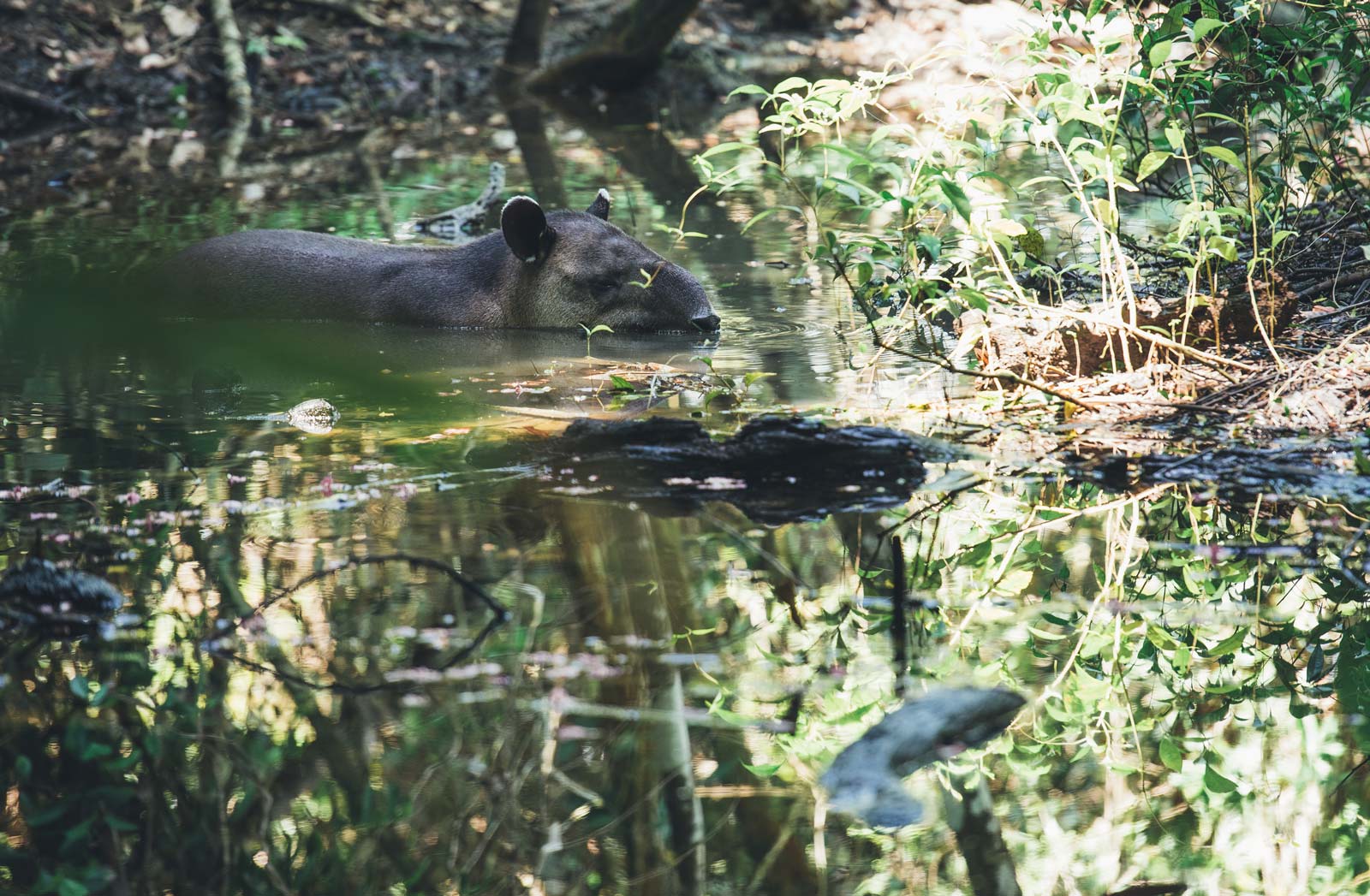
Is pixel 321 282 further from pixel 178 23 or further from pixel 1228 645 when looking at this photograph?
pixel 178 23

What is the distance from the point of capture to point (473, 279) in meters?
8.96

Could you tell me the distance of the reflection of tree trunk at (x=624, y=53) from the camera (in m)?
19.3

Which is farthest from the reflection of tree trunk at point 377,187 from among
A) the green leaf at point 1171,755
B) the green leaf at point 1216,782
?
the green leaf at point 1216,782

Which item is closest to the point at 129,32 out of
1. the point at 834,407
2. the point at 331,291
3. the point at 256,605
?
the point at 331,291

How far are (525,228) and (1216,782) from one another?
600cm

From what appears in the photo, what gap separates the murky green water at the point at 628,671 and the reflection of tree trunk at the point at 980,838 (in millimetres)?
25

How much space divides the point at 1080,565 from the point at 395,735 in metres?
2.11

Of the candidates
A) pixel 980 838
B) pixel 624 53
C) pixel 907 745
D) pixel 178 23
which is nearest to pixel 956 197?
pixel 907 745

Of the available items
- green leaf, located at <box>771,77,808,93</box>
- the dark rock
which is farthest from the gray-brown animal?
the dark rock

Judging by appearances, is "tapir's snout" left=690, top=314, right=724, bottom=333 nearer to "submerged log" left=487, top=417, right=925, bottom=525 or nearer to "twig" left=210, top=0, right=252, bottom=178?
"submerged log" left=487, top=417, right=925, bottom=525

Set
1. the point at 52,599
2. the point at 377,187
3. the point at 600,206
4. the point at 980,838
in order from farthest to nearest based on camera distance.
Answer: the point at 377,187 → the point at 600,206 → the point at 52,599 → the point at 980,838

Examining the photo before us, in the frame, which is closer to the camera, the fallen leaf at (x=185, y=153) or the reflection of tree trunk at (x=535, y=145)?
the reflection of tree trunk at (x=535, y=145)

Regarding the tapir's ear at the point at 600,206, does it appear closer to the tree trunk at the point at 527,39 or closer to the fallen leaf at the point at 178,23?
the tree trunk at the point at 527,39

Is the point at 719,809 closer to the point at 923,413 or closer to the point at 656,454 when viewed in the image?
the point at 656,454
